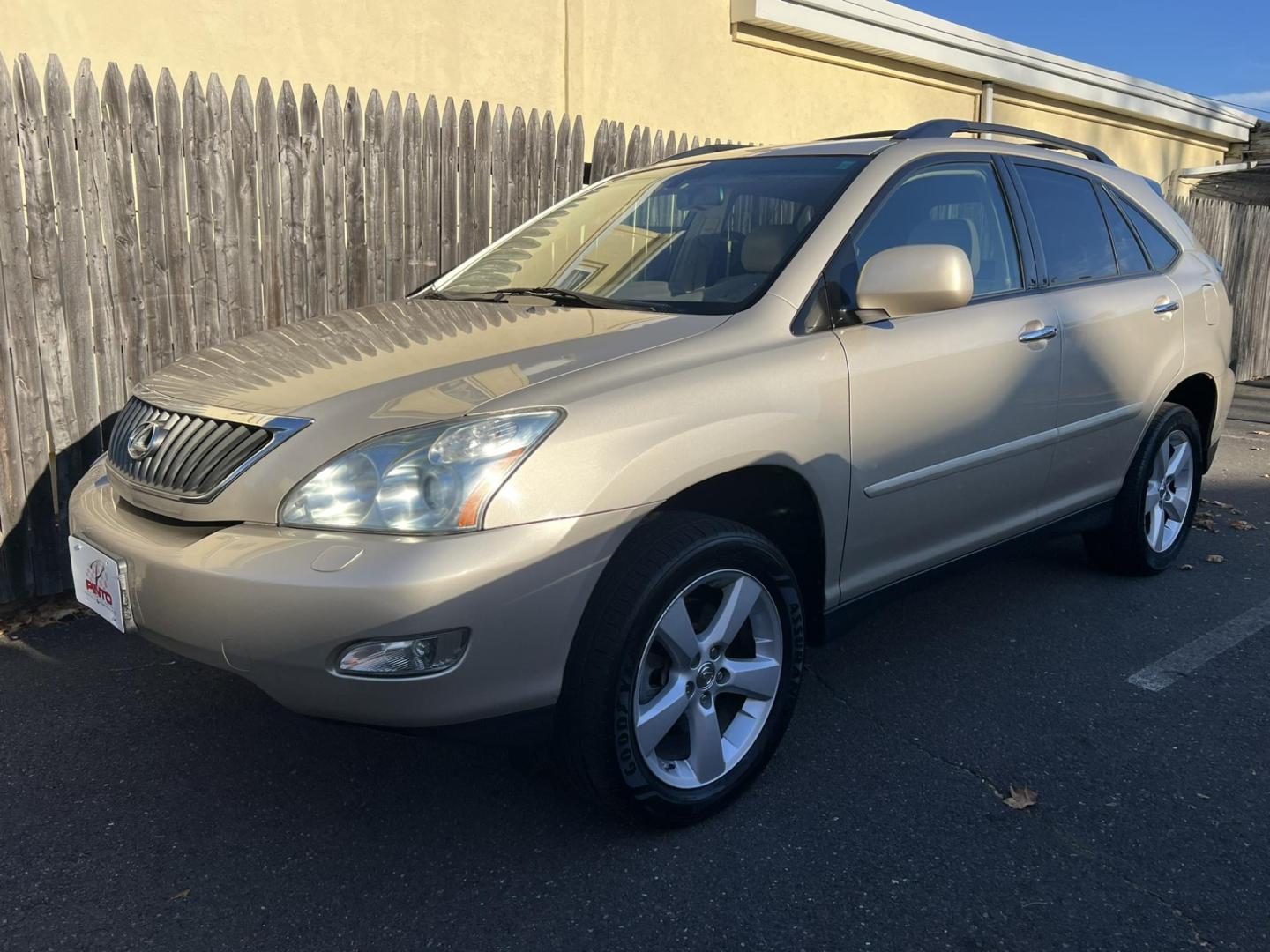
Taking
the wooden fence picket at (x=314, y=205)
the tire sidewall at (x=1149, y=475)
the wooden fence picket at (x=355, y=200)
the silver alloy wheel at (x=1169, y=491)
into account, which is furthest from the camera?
the wooden fence picket at (x=355, y=200)

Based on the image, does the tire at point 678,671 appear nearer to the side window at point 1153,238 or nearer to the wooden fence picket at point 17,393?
the side window at point 1153,238

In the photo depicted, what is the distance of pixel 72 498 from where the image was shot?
3.00 metres

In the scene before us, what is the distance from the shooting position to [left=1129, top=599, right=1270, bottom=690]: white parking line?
365 centimetres

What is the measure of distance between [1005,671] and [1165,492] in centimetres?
156

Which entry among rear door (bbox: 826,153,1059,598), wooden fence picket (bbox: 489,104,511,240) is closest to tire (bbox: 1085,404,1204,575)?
rear door (bbox: 826,153,1059,598)

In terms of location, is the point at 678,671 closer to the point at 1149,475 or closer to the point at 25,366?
the point at 1149,475

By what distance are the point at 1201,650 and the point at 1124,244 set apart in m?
1.67

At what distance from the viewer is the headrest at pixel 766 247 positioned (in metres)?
3.04

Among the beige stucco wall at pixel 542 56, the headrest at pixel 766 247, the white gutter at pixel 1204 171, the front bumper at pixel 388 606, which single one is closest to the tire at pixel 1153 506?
the headrest at pixel 766 247

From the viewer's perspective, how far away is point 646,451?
8.00ft

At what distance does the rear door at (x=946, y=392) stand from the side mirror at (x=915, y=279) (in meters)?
0.11

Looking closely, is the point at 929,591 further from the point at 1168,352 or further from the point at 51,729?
the point at 51,729

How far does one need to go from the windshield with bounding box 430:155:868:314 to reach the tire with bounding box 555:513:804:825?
0.75m

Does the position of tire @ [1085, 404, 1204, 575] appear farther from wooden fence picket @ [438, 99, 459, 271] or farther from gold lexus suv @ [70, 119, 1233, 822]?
wooden fence picket @ [438, 99, 459, 271]
